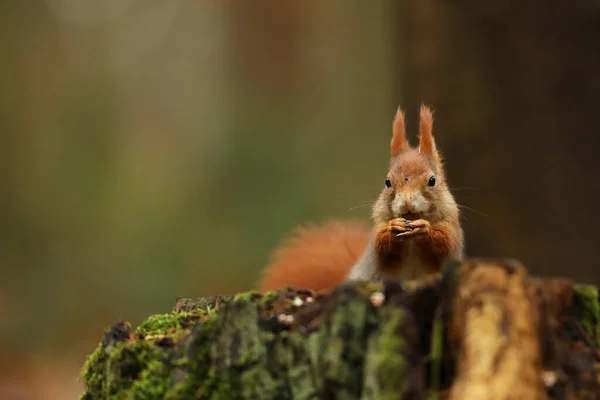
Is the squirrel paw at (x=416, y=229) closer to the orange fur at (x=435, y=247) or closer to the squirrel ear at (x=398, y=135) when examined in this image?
the orange fur at (x=435, y=247)

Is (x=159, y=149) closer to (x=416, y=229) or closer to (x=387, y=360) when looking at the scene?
(x=416, y=229)

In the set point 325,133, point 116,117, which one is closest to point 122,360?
point 116,117

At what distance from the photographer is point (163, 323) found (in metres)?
1.08

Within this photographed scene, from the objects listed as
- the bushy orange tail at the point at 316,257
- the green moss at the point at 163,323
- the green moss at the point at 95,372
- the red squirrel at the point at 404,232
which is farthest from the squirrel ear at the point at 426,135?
the green moss at the point at 95,372

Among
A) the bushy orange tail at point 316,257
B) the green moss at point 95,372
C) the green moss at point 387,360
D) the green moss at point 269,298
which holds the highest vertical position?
the bushy orange tail at point 316,257

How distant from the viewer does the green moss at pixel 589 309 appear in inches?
33.5

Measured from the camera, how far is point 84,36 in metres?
4.76

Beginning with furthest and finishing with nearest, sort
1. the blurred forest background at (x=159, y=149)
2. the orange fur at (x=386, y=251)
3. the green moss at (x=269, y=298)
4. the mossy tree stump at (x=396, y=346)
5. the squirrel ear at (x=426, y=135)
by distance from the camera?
the blurred forest background at (x=159, y=149)
the squirrel ear at (x=426, y=135)
the orange fur at (x=386, y=251)
the green moss at (x=269, y=298)
the mossy tree stump at (x=396, y=346)

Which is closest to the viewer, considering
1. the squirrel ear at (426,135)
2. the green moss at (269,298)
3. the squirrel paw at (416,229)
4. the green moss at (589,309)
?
the green moss at (589,309)

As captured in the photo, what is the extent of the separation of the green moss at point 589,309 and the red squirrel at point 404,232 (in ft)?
2.20

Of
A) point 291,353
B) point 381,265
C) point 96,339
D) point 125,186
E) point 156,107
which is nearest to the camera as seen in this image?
point 291,353

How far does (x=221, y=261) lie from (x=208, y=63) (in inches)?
58.0

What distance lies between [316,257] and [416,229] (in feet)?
1.90

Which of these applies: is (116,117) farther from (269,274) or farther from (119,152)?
(269,274)
